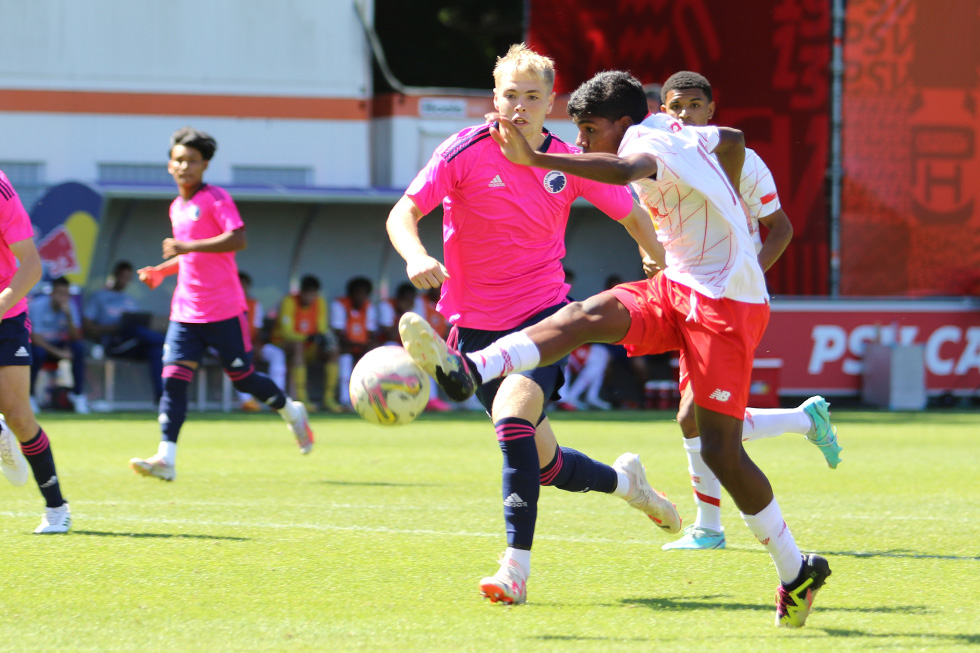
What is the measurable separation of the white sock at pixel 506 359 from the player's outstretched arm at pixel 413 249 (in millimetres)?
306

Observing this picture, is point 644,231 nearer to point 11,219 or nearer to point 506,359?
point 506,359

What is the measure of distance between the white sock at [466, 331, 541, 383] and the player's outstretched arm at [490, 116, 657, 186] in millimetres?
662

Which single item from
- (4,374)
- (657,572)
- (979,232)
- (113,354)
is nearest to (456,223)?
(657,572)

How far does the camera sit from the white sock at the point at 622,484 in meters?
6.03

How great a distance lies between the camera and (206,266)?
938 cm

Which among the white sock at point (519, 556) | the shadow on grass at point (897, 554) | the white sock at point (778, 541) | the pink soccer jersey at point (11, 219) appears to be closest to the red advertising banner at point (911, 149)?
the shadow on grass at point (897, 554)

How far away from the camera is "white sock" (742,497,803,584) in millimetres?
4773

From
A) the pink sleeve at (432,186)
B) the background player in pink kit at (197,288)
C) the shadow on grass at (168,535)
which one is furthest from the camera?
the background player in pink kit at (197,288)

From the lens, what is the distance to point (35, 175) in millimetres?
18781

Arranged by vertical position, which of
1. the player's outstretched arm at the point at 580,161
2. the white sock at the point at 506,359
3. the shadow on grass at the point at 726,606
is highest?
the player's outstretched arm at the point at 580,161

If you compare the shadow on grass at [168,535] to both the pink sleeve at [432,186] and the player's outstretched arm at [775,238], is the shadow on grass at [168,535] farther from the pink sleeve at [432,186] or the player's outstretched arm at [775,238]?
the player's outstretched arm at [775,238]

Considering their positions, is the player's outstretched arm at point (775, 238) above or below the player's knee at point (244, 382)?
above

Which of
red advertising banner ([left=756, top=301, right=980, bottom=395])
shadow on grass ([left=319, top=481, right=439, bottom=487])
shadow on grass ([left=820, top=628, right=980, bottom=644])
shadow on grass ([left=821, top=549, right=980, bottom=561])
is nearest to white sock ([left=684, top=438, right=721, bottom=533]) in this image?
shadow on grass ([left=821, top=549, right=980, bottom=561])

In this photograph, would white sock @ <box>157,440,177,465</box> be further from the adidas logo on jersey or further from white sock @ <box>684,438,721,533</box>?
the adidas logo on jersey
